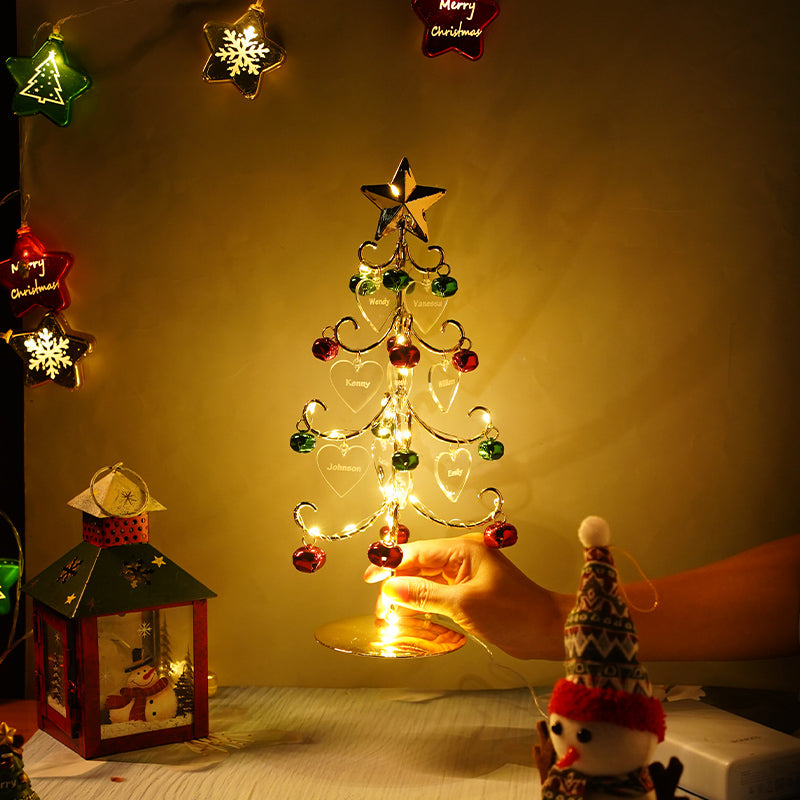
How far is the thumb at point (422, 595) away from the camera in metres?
1.25

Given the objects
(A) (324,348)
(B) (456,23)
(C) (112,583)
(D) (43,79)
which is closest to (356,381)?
(A) (324,348)

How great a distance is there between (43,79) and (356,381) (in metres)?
0.73

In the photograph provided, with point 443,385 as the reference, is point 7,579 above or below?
below

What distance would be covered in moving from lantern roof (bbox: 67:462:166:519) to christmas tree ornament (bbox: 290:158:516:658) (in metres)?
0.24

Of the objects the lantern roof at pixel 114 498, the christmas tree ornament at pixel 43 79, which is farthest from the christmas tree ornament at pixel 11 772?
the christmas tree ornament at pixel 43 79

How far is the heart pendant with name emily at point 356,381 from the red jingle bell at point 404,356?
11.4 inches

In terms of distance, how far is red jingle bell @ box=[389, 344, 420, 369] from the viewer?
1.19 meters

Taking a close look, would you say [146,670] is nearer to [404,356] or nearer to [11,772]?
[11,772]

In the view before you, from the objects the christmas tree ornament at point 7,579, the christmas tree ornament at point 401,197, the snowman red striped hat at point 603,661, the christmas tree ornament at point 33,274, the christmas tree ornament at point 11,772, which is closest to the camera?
the snowman red striped hat at point 603,661

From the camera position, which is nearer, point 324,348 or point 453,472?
point 324,348

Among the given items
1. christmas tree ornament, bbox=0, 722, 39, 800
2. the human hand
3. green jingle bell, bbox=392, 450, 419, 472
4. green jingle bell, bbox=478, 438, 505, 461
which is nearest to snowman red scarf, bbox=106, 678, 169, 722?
christmas tree ornament, bbox=0, 722, 39, 800

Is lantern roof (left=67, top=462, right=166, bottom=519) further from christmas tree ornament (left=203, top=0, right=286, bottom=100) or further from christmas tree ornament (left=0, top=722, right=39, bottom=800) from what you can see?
christmas tree ornament (left=203, top=0, right=286, bottom=100)

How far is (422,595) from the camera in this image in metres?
1.26

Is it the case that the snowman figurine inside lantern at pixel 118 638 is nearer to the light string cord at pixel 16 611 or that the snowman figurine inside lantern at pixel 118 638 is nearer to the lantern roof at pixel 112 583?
the lantern roof at pixel 112 583
